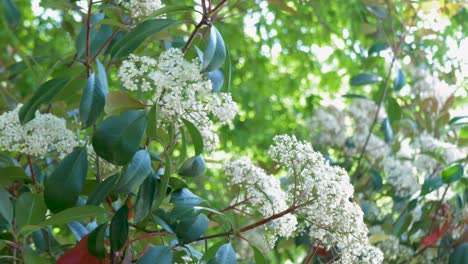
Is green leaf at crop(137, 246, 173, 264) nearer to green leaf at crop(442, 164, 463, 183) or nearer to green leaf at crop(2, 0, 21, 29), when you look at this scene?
green leaf at crop(2, 0, 21, 29)

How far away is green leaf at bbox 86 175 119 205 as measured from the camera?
1.05 meters

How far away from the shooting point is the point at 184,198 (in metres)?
1.06

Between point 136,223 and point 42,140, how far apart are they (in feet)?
0.72

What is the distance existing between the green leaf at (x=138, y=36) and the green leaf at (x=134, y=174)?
0.54 feet

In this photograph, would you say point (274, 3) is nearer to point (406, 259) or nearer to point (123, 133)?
point (123, 133)

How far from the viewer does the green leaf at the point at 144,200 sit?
1.05 m

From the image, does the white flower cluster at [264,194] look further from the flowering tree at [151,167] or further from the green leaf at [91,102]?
the green leaf at [91,102]

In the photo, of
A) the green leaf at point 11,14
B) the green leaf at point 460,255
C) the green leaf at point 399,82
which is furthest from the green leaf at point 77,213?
the green leaf at point 399,82

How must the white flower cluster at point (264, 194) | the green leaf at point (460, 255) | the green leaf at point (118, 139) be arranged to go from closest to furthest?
the green leaf at point (118, 139), the white flower cluster at point (264, 194), the green leaf at point (460, 255)

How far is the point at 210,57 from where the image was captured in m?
0.98

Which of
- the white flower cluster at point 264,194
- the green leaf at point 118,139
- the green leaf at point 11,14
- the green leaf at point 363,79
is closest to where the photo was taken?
the green leaf at point 118,139

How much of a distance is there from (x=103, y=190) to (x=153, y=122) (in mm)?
164

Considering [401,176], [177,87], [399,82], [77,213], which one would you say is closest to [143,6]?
[177,87]

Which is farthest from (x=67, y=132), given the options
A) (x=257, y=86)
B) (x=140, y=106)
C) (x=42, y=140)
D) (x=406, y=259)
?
Answer: (x=257, y=86)
